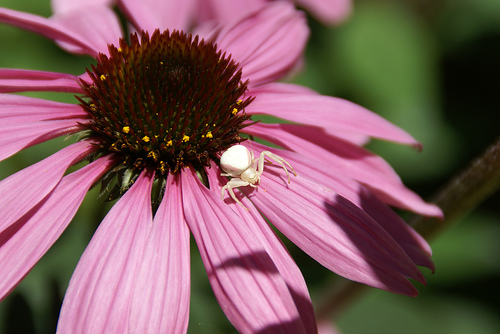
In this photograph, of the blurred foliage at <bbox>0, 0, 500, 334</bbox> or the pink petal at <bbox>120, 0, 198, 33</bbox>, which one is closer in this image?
the pink petal at <bbox>120, 0, 198, 33</bbox>

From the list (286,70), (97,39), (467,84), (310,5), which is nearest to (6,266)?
(97,39)

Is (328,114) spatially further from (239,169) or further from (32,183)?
(32,183)

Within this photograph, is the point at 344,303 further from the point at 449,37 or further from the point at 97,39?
the point at 449,37

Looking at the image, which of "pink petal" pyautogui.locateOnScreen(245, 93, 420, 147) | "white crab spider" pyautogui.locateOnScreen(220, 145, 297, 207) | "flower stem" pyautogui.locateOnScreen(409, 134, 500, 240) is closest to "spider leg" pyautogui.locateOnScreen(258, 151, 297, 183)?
"white crab spider" pyautogui.locateOnScreen(220, 145, 297, 207)

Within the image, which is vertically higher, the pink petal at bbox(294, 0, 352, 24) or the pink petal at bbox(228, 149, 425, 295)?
the pink petal at bbox(294, 0, 352, 24)

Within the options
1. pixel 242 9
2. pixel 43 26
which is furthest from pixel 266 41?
pixel 43 26

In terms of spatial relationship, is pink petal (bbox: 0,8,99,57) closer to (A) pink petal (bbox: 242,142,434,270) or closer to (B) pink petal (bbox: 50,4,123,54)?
(B) pink petal (bbox: 50,4,123,54)
